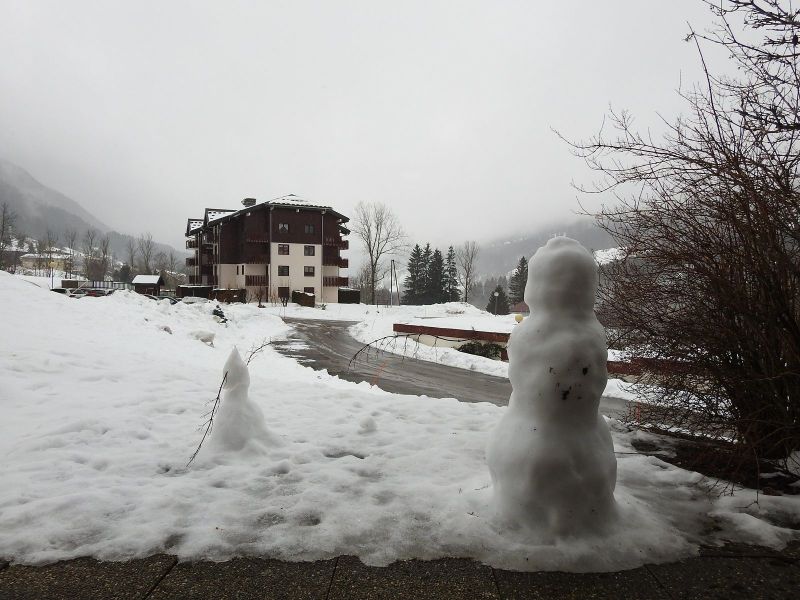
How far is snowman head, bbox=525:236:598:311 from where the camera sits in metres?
2.96

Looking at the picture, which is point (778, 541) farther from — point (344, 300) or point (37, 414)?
point (344, 300)

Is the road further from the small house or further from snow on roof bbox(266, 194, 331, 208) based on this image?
the small house

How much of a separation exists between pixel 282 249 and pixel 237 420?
46.7m

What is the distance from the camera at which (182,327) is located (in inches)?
650

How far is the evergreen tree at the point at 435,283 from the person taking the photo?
64375mm

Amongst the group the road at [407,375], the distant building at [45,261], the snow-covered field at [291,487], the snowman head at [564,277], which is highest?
the distant building at [45,261]

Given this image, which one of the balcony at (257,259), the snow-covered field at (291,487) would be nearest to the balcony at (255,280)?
the balcony at (257,259)

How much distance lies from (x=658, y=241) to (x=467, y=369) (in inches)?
415

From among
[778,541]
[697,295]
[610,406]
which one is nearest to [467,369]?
[610,406]

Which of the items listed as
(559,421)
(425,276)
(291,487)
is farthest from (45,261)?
(559,421)

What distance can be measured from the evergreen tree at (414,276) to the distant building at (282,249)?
55.5 ft

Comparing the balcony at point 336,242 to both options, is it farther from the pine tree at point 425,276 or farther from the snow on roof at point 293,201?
the pine tree at point 425,276

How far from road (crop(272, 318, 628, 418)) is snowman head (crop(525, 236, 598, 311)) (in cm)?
549

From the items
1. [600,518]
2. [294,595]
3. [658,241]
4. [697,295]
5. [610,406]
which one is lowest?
[610,406]
